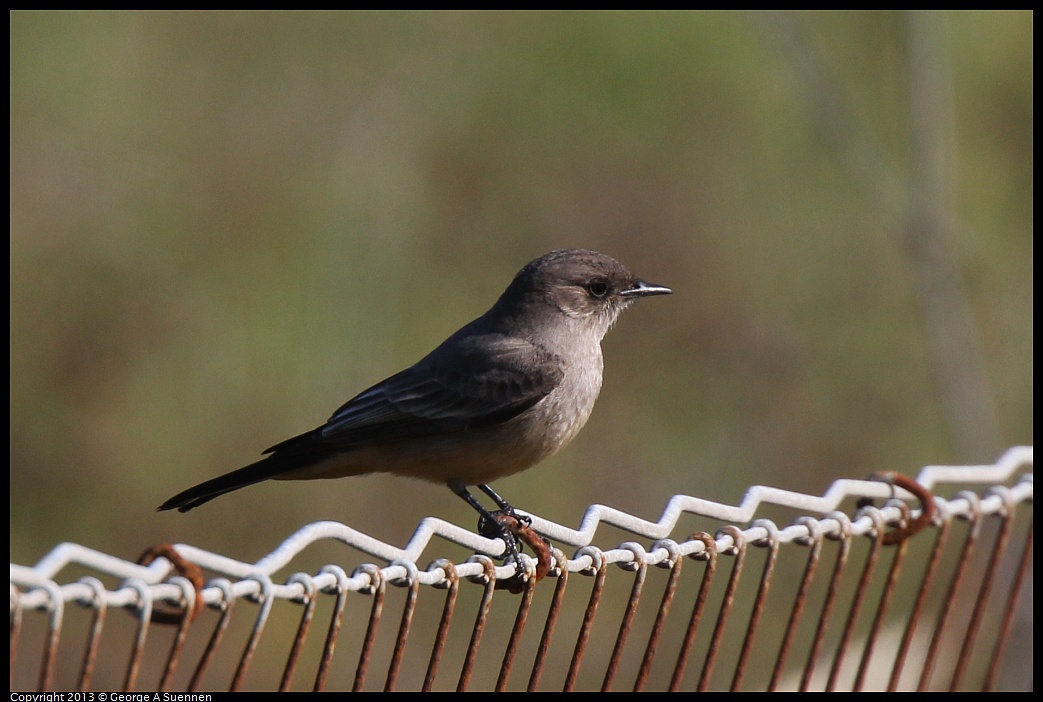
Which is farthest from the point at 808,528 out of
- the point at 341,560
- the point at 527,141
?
the point at 527,141

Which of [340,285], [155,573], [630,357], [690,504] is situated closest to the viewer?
[155,573]

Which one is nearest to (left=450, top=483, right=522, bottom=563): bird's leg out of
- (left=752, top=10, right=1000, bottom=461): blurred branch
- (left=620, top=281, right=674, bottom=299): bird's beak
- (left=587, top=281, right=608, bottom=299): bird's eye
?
(left=587, top=281, right=608, bottom=299): bird's eye

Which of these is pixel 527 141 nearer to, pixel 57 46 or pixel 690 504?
pixel 57 46

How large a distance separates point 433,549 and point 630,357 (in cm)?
202

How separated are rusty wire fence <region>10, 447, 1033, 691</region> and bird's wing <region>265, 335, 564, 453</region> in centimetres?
53

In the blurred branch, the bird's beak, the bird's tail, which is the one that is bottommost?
the bird's tail

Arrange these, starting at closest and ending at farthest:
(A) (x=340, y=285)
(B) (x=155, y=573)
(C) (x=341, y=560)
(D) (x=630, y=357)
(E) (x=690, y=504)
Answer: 1. (B) (x=155, y=573)
2. (E) (x=690, y=504)
3. (C) (x=341, y=560)
4. (A) (x=340, y=285)
5. (D) (x=630, y=357)

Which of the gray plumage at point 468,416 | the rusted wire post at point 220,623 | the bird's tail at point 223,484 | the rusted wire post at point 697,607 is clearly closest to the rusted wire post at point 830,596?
the rusted wire post at point 697,607

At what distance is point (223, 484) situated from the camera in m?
4.37

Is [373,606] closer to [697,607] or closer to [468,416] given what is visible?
[697,607]

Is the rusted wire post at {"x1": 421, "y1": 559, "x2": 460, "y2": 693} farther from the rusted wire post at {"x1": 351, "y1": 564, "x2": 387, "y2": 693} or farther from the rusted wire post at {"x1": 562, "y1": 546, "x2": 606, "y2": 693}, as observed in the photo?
the rusted wire post at {"x1": 562, "y1": 546, "x2": 606, "y2": 693}

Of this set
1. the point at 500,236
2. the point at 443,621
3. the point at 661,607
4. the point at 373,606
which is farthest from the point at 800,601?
the point at 500,236

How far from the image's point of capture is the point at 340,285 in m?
7.12

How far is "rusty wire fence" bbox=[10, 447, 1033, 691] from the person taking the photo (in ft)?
6.80
